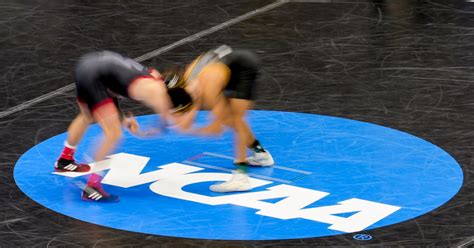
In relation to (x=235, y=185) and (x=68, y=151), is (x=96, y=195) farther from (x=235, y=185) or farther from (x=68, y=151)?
(x=235, y=185)

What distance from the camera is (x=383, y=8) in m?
12.8

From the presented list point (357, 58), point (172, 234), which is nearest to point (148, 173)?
point (172, 234)

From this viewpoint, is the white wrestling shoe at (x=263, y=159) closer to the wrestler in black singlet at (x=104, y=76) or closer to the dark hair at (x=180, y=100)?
the dark hair at (x=180, y=100)

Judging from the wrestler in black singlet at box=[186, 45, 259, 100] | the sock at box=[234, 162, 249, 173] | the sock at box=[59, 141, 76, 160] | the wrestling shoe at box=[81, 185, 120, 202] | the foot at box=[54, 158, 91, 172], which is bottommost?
the wrestling shoe at box=[81, 185, 120, 202]

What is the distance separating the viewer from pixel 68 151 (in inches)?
314

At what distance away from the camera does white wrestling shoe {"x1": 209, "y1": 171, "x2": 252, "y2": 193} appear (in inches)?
298

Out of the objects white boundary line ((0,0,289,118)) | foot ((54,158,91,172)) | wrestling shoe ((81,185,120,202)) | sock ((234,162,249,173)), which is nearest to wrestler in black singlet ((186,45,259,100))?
sock ((234,162,249,173))

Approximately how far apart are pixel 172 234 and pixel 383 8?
6.56 m

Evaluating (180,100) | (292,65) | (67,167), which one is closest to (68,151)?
(67,167)

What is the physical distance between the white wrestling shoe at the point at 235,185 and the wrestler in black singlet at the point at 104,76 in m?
0.86

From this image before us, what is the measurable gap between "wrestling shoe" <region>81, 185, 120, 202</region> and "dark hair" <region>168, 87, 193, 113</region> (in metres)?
0.70

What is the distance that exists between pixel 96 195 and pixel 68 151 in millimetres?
673

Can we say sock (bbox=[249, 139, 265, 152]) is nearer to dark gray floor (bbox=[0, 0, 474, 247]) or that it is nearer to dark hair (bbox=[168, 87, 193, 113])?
dark hair (bbox=[168, 87, 193, 113])

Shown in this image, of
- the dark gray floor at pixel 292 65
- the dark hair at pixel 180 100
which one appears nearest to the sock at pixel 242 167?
the dark hair at pixel 180 100
